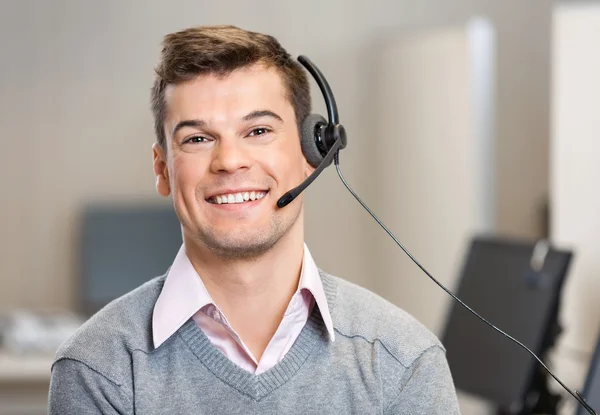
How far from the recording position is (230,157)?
55.2 inches

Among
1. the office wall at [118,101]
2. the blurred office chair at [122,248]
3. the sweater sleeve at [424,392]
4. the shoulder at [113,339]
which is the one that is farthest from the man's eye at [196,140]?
the office wall at [118,101]

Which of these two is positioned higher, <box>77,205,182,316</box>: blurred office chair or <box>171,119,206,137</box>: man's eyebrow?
<box>171,119,206,137</box>: man's eyebrow

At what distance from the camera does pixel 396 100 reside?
4.09 metres

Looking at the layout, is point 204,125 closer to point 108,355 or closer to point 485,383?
point 108,355

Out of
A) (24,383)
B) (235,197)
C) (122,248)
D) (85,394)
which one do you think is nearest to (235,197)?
(235,197)

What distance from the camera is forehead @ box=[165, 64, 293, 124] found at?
1421 mm

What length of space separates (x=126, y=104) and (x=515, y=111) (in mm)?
1864

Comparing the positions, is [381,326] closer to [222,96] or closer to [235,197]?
[235,197]

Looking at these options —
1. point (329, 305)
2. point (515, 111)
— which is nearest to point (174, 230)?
point (515, 111)

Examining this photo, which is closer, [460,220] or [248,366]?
[248,366]

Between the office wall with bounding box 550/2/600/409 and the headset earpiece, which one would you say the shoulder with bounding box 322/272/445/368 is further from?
the office wall with bounding box 550/2/600/409

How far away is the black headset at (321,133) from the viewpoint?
4.88ft

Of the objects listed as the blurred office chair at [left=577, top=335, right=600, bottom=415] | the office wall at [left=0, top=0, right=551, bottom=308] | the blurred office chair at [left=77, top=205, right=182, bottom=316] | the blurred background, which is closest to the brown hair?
the blurred office chair at [left=577, top=335, right=600, bottom=415]

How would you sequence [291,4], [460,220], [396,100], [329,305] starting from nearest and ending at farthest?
1. [329,305]
2. [460,220]
3. [396,100]
4. [291,4]
